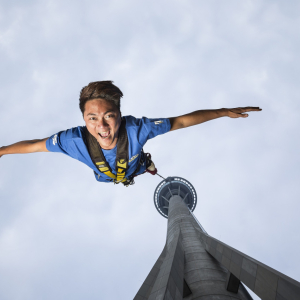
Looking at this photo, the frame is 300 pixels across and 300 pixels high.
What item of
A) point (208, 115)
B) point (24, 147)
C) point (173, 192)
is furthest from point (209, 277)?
point (173, 192)

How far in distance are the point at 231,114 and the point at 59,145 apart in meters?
5.46

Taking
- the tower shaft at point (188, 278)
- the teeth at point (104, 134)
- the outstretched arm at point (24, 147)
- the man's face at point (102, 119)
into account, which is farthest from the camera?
the tower shaft at point (188, 278)

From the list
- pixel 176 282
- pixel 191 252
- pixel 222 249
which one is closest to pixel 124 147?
pixel 176 282

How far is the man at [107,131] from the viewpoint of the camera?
568 centimetres

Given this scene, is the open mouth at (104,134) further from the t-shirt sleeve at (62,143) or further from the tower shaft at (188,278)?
the tower shaft at (188,278)

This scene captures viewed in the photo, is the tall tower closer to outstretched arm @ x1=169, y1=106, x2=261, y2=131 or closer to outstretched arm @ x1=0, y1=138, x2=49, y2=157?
outstretched arm @ x1=169, y1=106, x2=261, y2=131

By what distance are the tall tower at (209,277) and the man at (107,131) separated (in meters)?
4.87

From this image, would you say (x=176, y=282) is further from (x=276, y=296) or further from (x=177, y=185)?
(x=177, y=185)

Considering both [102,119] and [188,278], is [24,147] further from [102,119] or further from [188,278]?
[188,278]

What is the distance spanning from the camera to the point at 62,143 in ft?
20.6

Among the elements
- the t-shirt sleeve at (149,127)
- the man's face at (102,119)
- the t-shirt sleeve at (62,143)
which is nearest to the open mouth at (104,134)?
the man's face at (102,119)

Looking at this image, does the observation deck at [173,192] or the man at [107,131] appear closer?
the man at [107,131]

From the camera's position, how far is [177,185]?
42312 millimetres

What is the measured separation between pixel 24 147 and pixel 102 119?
284 centimetres
